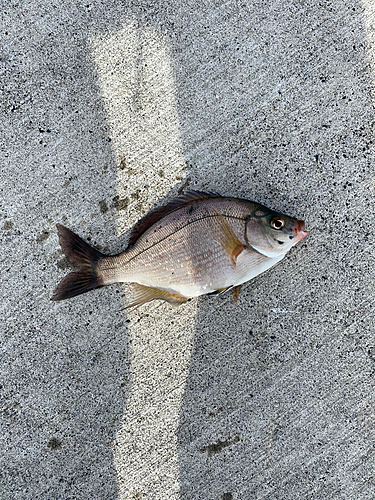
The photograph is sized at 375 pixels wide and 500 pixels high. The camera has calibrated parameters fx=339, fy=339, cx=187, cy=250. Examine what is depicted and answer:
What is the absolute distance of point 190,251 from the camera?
2.11 m

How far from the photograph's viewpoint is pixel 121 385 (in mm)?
2309

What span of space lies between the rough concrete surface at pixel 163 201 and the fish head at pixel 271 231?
0.30 metres

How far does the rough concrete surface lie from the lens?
7.43 ft

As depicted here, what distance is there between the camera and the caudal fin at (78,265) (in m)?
2.17

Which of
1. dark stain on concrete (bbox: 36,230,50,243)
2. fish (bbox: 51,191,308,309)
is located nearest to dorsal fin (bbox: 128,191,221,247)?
fish (bbox: 51,191,308,309)

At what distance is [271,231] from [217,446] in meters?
1.48

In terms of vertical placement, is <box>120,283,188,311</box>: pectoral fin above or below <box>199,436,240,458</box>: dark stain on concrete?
above

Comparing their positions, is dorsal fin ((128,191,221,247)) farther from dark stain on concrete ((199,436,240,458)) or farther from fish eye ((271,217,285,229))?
dark stain on concrete ((199,436,240,458))

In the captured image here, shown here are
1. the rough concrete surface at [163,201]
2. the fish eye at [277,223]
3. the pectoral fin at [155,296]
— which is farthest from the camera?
the rough concrete surface at [163,201]

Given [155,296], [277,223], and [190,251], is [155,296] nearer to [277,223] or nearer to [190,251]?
[190,251]

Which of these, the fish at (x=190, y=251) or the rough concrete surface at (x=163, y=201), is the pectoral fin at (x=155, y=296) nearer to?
the fish at (x=190, y=251)

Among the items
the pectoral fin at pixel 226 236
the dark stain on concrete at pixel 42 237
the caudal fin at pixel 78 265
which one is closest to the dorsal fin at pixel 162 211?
the pectoral fin at pixel 226 236

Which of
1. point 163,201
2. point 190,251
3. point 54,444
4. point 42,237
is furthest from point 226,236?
point 54,444

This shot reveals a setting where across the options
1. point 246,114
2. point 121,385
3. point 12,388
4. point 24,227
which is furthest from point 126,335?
point 246,114
